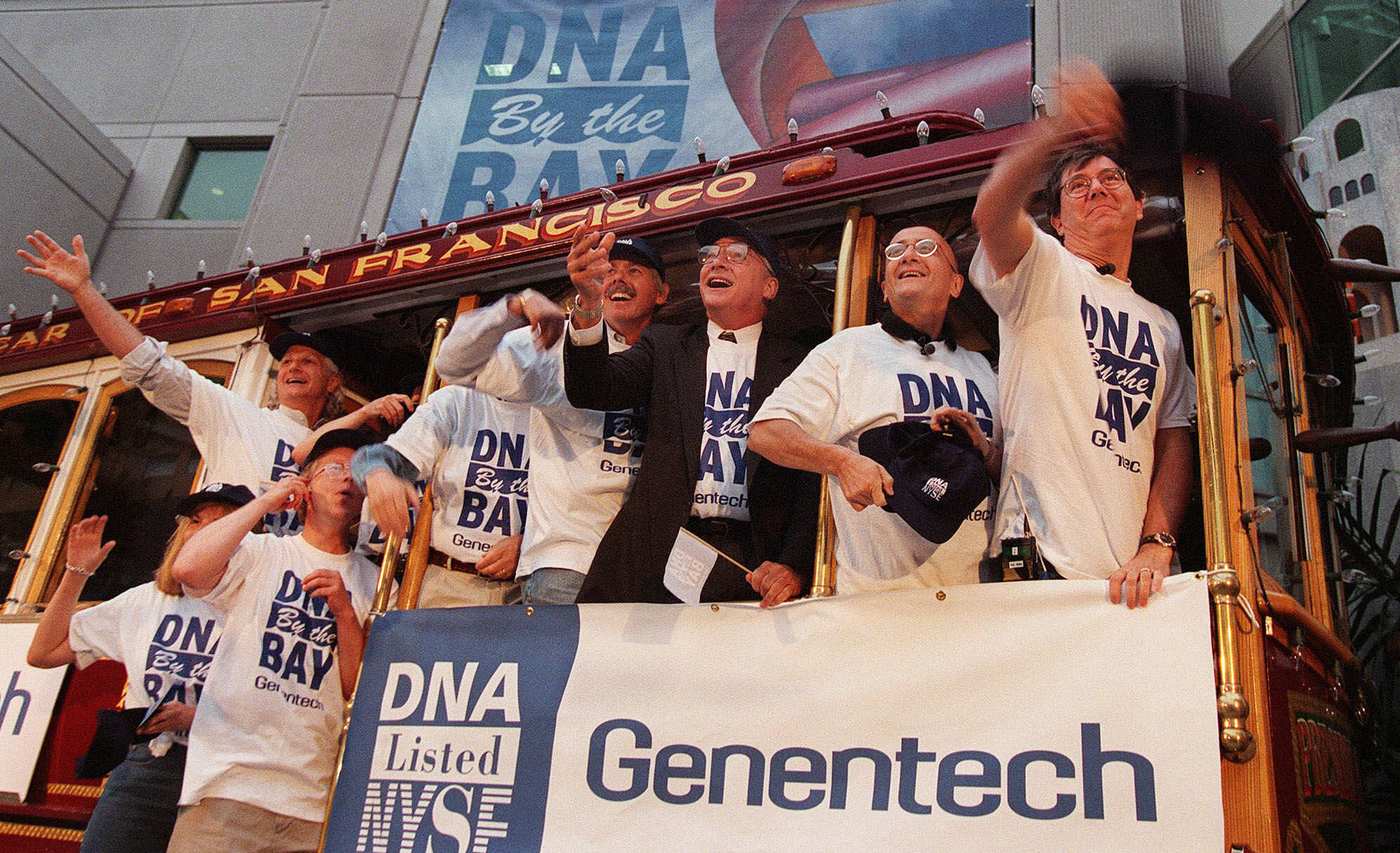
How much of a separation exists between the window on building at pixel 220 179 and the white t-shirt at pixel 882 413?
7861mm

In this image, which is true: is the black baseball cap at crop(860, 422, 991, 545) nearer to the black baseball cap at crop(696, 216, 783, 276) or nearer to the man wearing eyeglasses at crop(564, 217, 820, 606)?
the man wearing eyeglasses at crop(564, 217, 820, 606)

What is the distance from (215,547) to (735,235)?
1929 mm

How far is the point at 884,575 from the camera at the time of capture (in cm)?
292

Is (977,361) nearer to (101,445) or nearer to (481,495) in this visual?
(481,495)

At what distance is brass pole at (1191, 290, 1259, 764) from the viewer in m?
2.36

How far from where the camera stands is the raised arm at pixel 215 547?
3.42m

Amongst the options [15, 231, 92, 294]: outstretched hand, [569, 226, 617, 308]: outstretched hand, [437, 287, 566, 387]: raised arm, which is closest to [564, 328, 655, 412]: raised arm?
[569, 226, 617, 308]: outstretched hand

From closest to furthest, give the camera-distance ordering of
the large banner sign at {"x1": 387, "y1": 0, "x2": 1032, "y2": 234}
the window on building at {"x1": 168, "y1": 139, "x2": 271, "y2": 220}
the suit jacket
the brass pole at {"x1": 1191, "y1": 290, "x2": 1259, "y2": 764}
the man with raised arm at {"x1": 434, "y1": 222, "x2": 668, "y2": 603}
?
1. the brass pole at {"x1": 1191, "y1": 290, "x2": 1259, "y2": 764}
2. the suit jacket
3. the man with raised arm at {"x1": 434, "y1": 222, "x2": 668, "y2": 603}
4. the large banner sign at {"x1": 387, "y1": 0, "x2": 1032, "y2": 234}
5. the window on building at {"x1": 168, "y1": 139, "x2": 271, "y2": 220}

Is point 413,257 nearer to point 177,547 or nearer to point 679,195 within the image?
point 679,195

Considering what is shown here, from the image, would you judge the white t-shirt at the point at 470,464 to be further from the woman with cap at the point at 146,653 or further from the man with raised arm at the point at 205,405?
the woman with cap at the point at 146,653

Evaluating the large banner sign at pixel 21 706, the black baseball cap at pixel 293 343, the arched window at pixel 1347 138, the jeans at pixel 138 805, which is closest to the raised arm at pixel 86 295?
the black baseball cap at pixel 293 343

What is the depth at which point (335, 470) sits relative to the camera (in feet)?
12.6

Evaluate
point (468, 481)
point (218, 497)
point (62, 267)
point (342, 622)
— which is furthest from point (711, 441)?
point (62, 267)

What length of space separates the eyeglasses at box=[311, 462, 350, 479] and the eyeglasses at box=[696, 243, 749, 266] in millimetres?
1482
